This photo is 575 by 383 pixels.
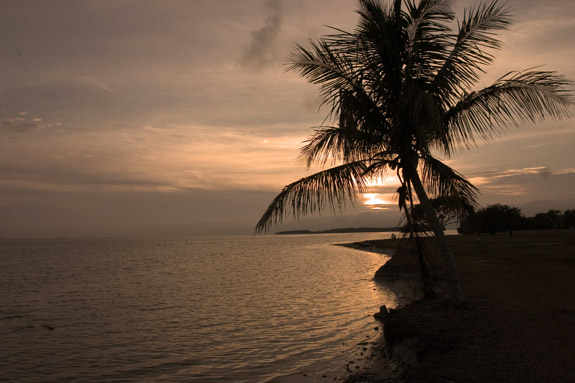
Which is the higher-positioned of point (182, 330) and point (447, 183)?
point (447, 183)

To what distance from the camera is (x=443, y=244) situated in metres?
12.3

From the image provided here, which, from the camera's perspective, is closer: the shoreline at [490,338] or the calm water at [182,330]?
the shoreline at [490,338]

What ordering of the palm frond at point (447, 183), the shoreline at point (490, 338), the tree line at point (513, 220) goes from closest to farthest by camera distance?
the shoreline at point (490, 338) < the palm frond at point (447, 183) < the tree line at point (513, 220)

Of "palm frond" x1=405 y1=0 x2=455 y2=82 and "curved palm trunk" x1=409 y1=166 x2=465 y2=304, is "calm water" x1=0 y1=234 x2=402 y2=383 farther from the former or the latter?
"palm frond" x1=405 y1=0 x2=455 y2=82

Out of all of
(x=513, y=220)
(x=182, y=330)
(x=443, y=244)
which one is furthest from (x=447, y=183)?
(x=513, y=220)

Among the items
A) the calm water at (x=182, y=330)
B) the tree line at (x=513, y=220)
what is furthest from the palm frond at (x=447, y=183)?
the tree line at (x=513, y=220)

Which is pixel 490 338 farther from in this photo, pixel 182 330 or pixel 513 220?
pixel 513 220

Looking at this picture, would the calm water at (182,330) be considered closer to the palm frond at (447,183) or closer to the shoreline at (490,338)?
the shoreline at (490,338)

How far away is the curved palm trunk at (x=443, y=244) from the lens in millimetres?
12281

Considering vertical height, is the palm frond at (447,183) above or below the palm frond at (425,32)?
below

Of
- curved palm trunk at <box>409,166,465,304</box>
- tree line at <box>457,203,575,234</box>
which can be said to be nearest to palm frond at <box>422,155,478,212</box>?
curved palm trunk at <box>409,166,465,304</box>

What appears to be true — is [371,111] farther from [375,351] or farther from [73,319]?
[73,319]

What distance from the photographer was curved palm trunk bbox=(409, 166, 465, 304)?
40.3ft

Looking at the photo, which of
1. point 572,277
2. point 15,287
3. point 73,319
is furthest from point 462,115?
point 15,287
